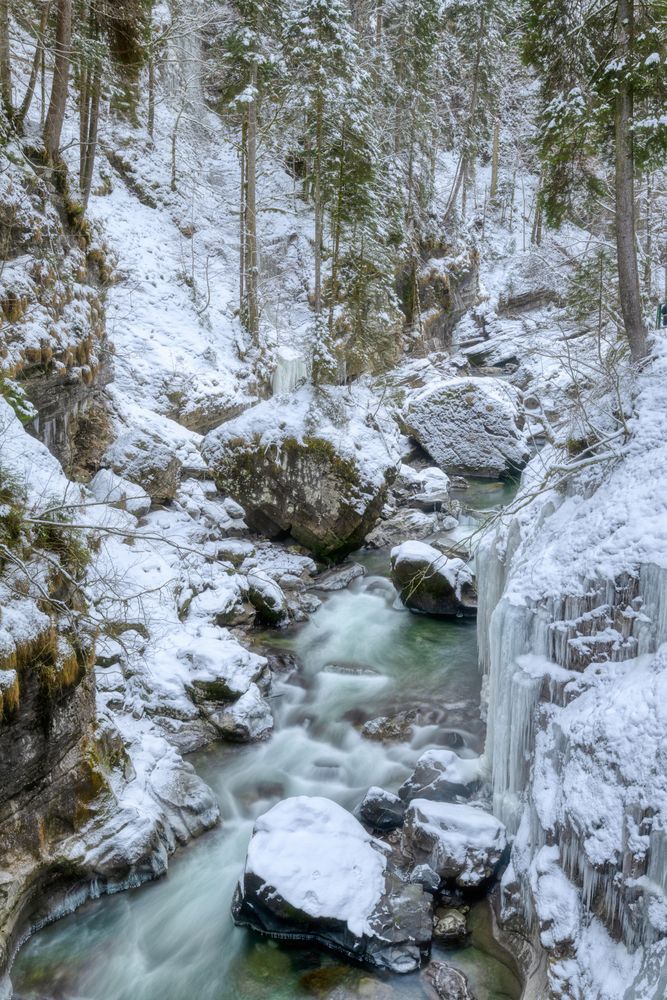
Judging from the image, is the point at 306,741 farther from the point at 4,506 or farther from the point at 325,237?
the point at 325,237

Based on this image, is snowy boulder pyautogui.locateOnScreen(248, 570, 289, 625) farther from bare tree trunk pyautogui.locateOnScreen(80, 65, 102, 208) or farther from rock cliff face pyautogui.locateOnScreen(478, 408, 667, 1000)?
bare tree trunk pyautogui.locateOnScreen(80, 65, 102, 208)

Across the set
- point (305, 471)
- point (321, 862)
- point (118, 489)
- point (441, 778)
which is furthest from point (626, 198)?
point (118, 489)

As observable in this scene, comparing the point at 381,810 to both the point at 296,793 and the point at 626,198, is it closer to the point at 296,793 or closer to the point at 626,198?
the point at 296,793

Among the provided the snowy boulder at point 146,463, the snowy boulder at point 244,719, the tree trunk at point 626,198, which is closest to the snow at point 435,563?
the snowy boulder at point 244,719

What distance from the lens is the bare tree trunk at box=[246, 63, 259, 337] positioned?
1719 cm

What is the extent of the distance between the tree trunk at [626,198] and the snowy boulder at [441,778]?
4912 millimetres

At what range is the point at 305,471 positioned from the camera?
12094 millimetres

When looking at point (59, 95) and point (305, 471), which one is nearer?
point (59, 95)

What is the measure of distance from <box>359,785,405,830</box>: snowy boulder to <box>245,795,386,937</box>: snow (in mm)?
489

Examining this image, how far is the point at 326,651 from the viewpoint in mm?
9867

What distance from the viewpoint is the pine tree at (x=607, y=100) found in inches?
274

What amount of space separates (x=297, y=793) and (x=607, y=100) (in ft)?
29.3

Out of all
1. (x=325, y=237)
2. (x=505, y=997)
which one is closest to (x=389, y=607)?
(x=505, y=997)

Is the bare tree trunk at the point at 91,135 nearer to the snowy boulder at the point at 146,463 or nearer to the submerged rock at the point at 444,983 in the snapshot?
the snowy boulder at the point at 146,463
